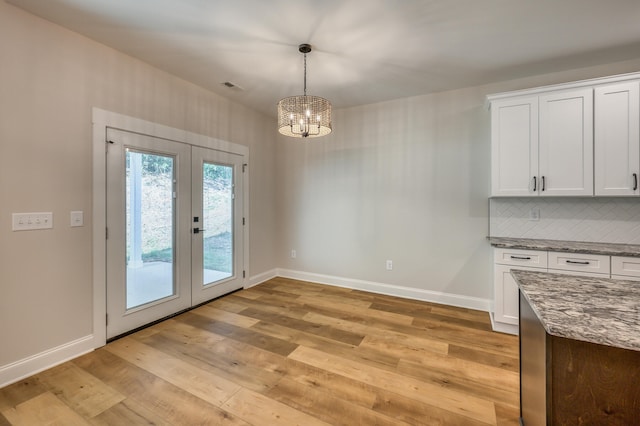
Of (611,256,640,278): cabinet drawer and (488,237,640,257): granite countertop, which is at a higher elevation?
(488,237,640,257): granite countertop

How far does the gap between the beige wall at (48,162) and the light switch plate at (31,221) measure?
4 cm

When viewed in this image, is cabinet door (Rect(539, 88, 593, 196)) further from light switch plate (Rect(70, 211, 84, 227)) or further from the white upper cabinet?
light switch plate (Rect(70, 211, 84, 227))

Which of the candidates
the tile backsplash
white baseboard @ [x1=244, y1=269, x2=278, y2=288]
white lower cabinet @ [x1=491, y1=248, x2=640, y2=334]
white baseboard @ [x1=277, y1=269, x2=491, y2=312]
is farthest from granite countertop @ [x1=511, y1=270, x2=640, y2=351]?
white baseboard @ [x1=244, y1=269, x2=278, y2=288]

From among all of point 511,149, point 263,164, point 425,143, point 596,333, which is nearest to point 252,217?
point 263,164

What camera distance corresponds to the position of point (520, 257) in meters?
2.75

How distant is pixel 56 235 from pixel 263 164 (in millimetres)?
2755

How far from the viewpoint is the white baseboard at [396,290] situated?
343 centimetres

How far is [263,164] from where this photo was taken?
450 cm

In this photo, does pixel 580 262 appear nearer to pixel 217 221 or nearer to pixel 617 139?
pixel 617 139

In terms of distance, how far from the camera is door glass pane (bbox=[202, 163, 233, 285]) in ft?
11.7

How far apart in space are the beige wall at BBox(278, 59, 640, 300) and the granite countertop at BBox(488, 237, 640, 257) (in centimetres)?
50

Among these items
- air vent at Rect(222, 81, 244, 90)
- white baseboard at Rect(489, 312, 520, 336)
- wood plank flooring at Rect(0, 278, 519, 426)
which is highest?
air vent at Rect(222, 81, 244, 90)

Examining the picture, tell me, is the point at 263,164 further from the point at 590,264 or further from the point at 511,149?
the point at 590,264

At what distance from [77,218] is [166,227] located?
2.66 feet
